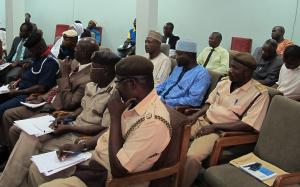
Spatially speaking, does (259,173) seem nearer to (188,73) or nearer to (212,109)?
(212,109)

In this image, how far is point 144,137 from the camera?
5.96 ft

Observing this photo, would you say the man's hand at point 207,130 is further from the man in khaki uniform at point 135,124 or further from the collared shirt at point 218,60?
the collared shirt at point 218,60

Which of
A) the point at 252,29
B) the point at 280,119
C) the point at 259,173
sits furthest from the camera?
the point at 252,29

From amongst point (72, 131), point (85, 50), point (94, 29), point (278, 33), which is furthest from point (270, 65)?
point (94, 29)

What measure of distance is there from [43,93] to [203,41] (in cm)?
493

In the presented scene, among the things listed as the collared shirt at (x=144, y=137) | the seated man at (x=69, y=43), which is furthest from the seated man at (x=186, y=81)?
the collared shirt at (x=144, y=137)

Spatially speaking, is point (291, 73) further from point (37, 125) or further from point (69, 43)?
point (37, 125)

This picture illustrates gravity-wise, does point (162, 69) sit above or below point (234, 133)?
above

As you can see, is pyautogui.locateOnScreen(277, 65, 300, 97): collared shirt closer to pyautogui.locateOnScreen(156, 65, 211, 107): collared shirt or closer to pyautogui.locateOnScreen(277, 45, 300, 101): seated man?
pyautogui.locateOnScreen(277, 45, 300, 101): seated man

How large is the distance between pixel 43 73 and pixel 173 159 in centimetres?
214

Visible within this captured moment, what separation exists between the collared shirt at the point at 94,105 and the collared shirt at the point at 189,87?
982 mm

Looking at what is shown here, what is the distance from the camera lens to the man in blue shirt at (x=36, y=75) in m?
3.71

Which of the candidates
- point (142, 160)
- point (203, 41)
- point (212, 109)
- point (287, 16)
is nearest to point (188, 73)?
point (212, 109)

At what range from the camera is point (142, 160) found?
1.87 meters
